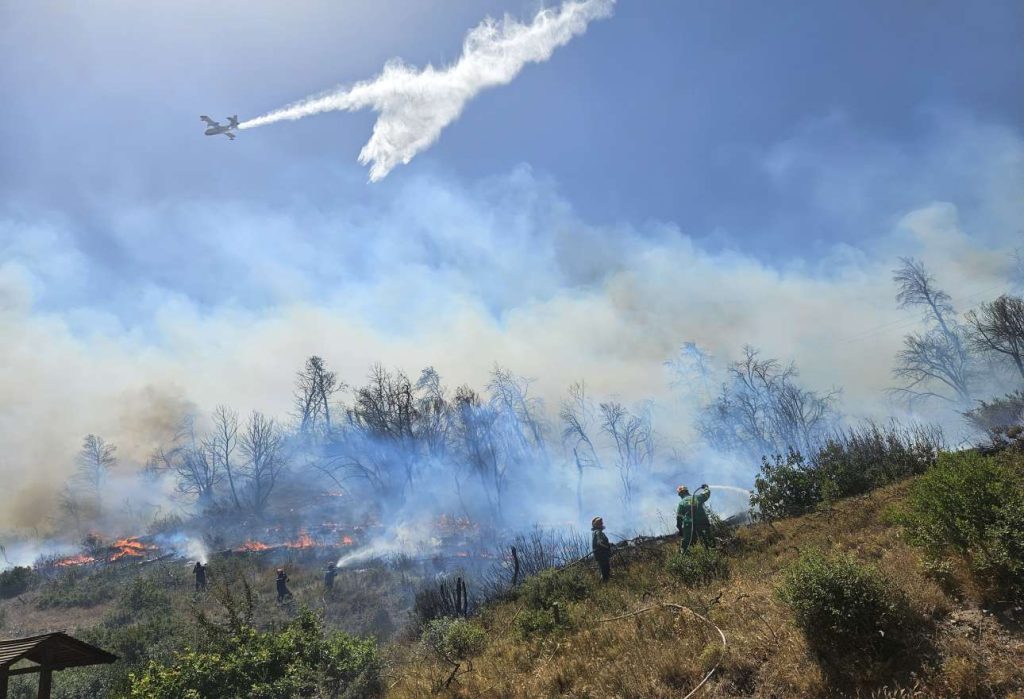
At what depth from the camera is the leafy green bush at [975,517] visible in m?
5.12

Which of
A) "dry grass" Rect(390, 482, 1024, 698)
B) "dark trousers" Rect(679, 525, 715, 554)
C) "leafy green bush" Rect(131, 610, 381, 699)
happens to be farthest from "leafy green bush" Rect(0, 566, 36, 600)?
"dark trousers" Rect(679, 525, 715, 554)

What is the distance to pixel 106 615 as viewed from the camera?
22359 millimetres

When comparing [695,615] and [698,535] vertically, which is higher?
[698,535]

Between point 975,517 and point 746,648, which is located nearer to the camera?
point 975,517

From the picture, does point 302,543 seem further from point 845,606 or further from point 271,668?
point 845,606

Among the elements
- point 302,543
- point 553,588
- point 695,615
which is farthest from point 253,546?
point 695,615

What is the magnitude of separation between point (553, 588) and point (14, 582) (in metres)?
35.3

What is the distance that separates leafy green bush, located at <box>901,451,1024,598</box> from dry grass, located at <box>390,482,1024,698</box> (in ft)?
0.96

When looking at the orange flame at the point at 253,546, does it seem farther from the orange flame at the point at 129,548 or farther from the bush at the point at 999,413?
the bush at the point at 999,413

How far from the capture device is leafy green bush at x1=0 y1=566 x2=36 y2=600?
2967 cm

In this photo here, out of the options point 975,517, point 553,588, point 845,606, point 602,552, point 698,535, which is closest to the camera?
point 845,606

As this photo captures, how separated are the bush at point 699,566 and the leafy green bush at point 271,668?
576 centimetres

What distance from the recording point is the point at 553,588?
1187cm

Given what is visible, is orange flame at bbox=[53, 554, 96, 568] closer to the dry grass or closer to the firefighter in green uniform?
the dry grass
